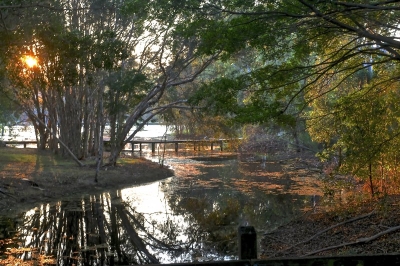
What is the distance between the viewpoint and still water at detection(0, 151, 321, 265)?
1143 centimetres

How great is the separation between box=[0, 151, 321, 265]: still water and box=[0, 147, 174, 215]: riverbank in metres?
0.92

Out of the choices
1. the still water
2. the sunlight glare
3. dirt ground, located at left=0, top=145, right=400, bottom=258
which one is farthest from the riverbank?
the sunlight glare

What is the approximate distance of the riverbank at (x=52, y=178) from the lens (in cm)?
1830

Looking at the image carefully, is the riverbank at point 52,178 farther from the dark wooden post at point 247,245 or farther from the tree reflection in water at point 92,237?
the dark wooden post at point 247,245

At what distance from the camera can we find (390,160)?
13.6m

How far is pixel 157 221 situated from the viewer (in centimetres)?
1591

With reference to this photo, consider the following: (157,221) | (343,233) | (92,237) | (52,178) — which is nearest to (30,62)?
(52,178)

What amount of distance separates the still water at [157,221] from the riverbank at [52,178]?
3.03ft

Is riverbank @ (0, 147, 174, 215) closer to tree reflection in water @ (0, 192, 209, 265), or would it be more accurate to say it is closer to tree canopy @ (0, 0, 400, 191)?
tree reflection in water @ (0, 192, 209, 265)

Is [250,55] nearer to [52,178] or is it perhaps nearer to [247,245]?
[52,178]

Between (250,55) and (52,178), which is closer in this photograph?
(52,178)

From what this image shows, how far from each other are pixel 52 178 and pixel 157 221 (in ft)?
26.1

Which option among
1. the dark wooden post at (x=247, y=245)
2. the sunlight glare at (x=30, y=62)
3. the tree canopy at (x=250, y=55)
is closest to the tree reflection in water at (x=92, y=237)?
the tree canopy at (x=250, y=55)

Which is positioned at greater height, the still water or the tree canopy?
the tree canopy
